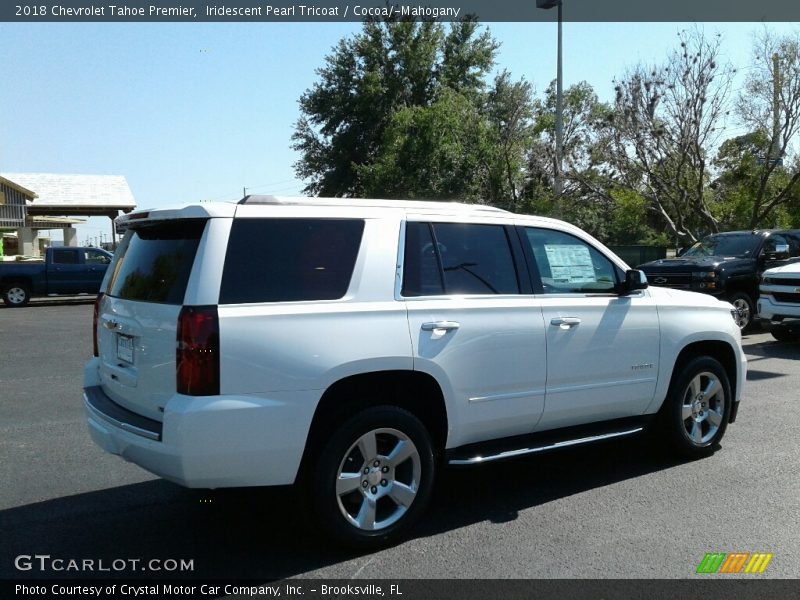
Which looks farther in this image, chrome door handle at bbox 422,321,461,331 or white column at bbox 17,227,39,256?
white column at bbox 17,227,39,256

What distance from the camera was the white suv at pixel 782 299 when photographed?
39.4 ft

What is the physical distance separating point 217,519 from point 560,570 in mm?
2128

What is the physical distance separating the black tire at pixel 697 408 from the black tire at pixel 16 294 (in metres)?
21.1

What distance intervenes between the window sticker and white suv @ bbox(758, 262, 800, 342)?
8179 mm

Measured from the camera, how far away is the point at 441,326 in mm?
4367

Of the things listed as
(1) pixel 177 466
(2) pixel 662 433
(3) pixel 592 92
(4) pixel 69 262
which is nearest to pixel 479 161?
(3) pixel 592 92

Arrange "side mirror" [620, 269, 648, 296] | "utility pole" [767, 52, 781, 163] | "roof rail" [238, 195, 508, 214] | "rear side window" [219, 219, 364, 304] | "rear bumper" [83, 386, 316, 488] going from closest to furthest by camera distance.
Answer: "rear bumper" [83, 386, 316, 488] < "rear side window" [219, 219, 364, 304] < "roof rail" [238, 195, 508, 214] < "side mirror" [620, 269, 648, 296] < "utility pole" [767, 52, 781, 163]

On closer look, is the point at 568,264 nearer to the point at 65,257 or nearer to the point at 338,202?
the point at 338,202

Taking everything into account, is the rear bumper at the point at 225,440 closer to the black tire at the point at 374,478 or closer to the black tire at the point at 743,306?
the black tire at the point at 374,478

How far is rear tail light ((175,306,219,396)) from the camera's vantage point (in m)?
3.63

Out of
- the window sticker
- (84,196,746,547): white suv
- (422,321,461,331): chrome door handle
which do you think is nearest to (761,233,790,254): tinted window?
the window sticker

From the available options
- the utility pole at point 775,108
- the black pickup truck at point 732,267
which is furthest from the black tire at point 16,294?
the utility pole at point 775,108

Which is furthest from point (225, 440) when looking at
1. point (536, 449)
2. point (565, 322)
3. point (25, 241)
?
point (25, 241)

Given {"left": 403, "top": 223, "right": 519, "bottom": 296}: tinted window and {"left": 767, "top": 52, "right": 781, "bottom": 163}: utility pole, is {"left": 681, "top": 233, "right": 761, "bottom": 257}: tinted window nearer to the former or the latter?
{"left": 767, "top": 52, "right": 781, "bottom": 163}: utility pole
